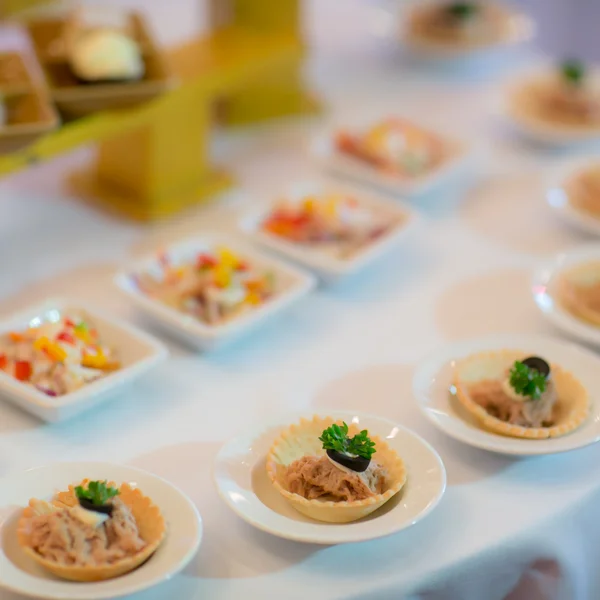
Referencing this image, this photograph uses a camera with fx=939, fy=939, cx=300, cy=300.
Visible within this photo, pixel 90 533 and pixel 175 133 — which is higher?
pixel 175 133

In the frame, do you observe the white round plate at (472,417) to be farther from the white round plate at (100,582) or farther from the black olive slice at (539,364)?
the white round plate at (100,582)

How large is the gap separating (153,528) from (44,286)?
0.74m

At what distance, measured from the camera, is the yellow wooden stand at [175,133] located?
1902 mm

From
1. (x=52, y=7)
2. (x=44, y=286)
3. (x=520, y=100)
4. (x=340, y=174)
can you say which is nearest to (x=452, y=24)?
(x=520, y=100)

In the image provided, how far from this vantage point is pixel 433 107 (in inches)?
100

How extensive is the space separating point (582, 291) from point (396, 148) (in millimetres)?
621

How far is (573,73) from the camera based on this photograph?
236cm

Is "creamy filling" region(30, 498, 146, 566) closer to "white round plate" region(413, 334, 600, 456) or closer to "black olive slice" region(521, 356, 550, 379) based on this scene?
"white round plate" region(413, 334, 600, 456)

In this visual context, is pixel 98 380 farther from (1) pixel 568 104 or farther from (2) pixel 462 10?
(2) pixel 462 10

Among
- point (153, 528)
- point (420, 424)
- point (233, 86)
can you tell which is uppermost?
point (233, 86)

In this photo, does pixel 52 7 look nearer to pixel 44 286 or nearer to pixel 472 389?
pixel 44 286

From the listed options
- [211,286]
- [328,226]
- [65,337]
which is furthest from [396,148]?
[65,337]

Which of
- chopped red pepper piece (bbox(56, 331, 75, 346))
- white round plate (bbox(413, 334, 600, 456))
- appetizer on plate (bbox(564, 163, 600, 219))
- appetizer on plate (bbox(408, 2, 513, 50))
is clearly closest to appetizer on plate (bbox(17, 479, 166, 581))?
chopped red pepper piece (bbox(56, 331, 75, 346))

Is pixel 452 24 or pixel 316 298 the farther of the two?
pixel 452 24
